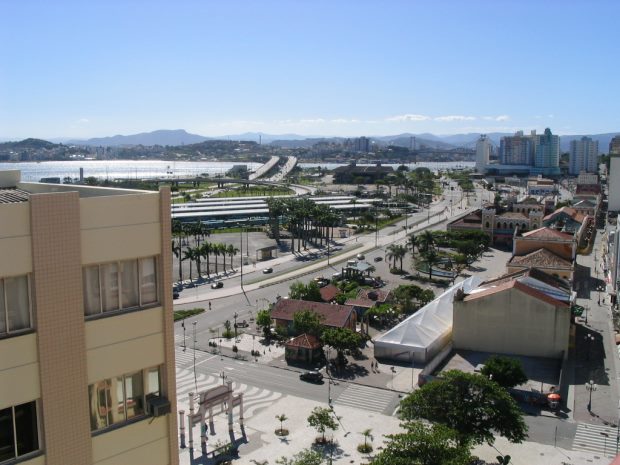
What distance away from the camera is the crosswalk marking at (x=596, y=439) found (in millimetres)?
28969

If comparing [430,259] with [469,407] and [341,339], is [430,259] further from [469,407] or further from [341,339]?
[469,407]

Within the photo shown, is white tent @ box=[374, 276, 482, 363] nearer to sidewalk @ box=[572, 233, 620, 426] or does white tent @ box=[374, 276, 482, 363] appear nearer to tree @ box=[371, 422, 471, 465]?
sidewalk @ box=[572, 233, 620, 426]

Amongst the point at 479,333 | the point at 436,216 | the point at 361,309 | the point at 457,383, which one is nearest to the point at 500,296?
the point at 479,333

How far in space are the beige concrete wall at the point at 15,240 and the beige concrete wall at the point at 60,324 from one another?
9cm

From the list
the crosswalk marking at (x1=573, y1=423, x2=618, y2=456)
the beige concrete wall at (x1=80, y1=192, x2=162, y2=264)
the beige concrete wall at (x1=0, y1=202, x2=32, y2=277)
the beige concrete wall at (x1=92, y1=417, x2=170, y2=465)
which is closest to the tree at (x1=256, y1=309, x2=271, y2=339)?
the crosswalk marking at (x1=573, y1=423, x2=618, y2=456)

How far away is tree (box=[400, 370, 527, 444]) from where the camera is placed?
26.5 metres

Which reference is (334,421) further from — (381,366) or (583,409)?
(583,409)

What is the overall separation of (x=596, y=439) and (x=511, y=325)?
11733 mm

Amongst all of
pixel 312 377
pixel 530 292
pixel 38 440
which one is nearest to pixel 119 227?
pixel 38 440

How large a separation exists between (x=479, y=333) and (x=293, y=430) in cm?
1667

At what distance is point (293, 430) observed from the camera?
3094 cm

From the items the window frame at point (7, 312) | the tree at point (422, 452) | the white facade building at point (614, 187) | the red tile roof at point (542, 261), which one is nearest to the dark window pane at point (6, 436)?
the window frame at point (7, 312)

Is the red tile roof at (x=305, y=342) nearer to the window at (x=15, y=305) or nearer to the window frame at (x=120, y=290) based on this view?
the window frame at (x=120, y=290)

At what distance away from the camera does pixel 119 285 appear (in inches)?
352
